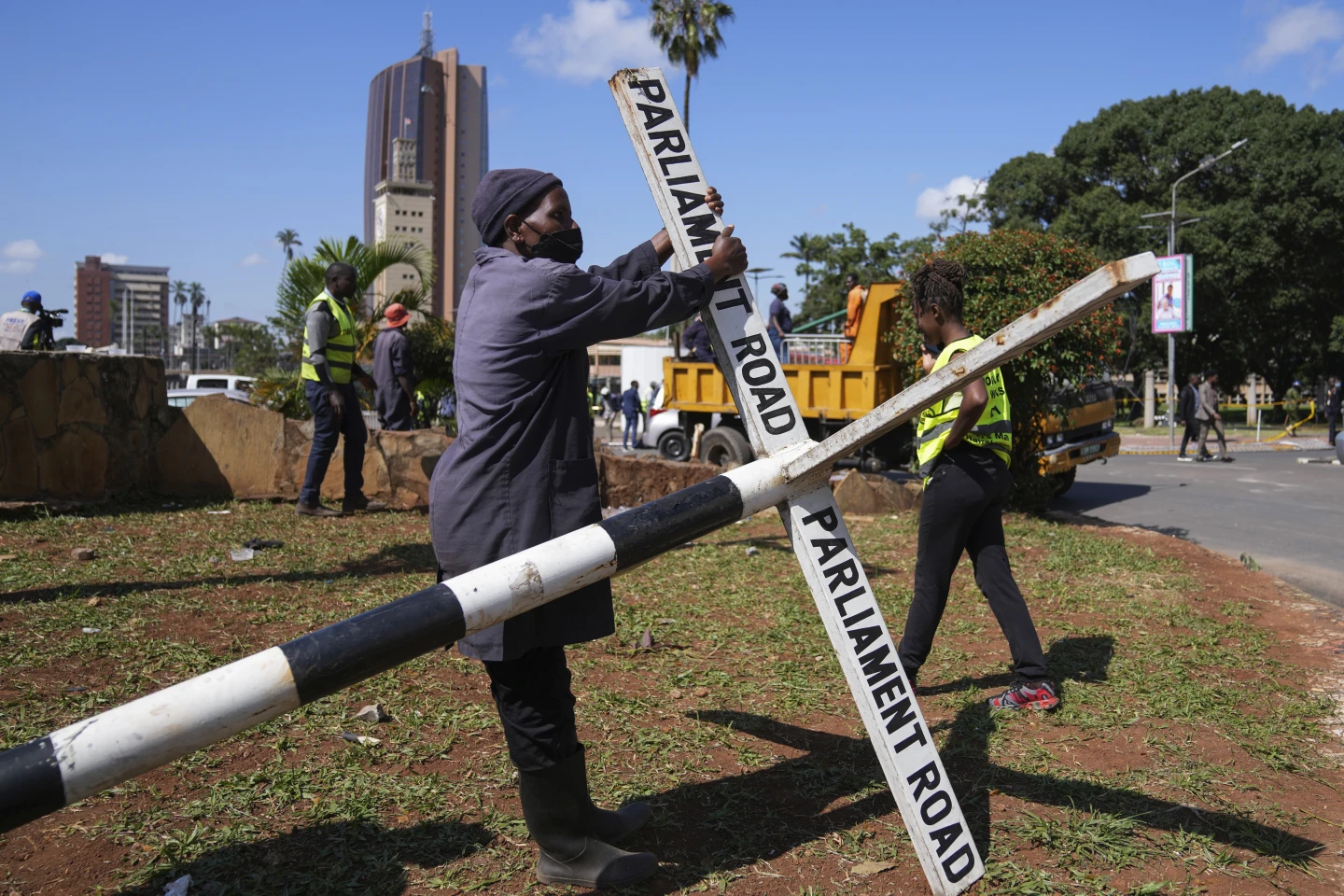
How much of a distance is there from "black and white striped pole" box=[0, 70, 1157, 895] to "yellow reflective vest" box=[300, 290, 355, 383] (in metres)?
5.82

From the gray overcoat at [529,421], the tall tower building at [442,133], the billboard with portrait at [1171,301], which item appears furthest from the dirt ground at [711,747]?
the tall tower building at [442,133]

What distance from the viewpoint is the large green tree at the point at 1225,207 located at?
31906 mm

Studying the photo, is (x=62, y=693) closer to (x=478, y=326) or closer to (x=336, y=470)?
(x=478, y=326)

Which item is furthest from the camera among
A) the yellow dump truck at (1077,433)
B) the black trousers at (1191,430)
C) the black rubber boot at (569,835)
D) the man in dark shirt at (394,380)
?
the black trousers at (1191,430)

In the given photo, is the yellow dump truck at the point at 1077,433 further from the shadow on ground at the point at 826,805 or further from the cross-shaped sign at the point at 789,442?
the cross-shaped sign at the point at 789,442

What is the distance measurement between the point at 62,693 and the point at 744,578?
393 centimetres

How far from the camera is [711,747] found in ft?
11.9

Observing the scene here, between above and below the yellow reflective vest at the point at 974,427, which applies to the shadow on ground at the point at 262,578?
below

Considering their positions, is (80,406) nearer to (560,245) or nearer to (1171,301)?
(560,245)

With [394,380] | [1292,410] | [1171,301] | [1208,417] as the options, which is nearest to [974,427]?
[394,380]

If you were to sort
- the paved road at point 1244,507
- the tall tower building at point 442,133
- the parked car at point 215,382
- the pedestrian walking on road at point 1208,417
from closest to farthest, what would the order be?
the paved road at point 1244,507
the pedestrian walking on road at point 1208,417
the parked car at point 215,382
the tall tower building at point 442,133

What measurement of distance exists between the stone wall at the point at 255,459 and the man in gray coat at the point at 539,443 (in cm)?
632

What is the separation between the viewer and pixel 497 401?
7.99 ft

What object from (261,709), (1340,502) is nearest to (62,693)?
(261,709)
